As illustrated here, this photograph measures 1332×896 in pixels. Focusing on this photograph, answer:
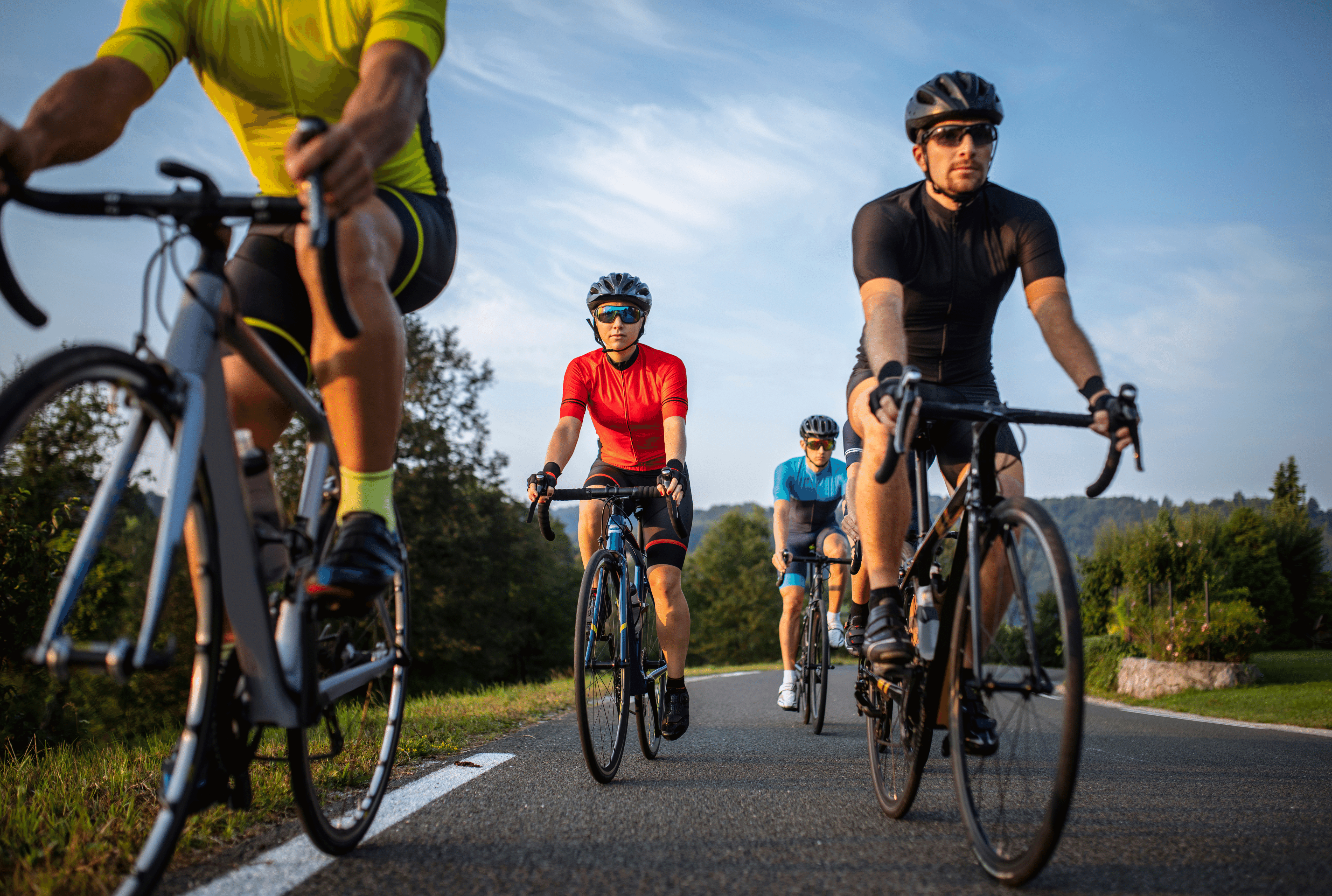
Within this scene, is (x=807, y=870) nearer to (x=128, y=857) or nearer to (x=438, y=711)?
(x=128, y=857)

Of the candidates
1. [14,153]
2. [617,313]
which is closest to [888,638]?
[14,153]

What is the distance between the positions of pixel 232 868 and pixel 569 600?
51.9 metres

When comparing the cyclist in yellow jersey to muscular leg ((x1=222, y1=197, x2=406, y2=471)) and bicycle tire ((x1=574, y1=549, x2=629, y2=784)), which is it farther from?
bicycle tire ((x1=574, y1=549, x2=629, y2=784))

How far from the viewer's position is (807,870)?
7.18ft

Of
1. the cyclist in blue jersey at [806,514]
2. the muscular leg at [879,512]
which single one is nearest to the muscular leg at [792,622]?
the cyclist in blue jersey at [806,514]

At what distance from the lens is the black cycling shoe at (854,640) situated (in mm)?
3727

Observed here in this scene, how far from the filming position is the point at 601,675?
400cm

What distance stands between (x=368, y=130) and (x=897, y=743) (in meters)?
2.51

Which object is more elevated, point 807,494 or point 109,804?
point 807,494

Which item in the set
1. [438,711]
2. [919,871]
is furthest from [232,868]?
[438,711]

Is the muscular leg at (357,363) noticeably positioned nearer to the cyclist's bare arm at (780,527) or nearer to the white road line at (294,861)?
the white road line at (294,861)

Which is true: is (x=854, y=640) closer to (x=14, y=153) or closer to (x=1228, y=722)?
(x=14, y=153)

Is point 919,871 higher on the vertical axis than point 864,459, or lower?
lower

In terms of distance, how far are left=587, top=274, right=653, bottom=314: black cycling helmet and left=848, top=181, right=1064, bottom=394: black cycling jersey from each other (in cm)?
175
